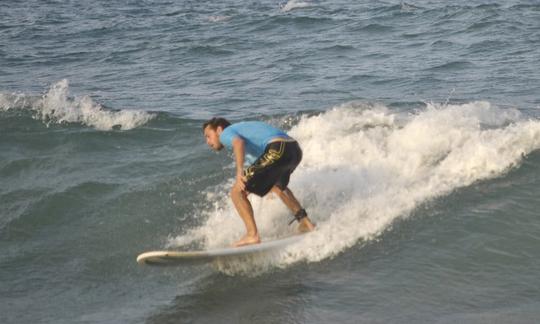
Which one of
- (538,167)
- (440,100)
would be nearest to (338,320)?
(538,167)

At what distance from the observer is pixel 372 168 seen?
998 cm

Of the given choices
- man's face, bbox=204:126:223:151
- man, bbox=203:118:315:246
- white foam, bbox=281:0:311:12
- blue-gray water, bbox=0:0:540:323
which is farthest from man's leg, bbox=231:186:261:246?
white foam, bbox=281:0:311:12

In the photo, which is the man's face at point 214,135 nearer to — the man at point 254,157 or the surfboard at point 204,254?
the man at point 254,157

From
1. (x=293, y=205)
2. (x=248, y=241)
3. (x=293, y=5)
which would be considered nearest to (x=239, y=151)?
(x=248, y=241)

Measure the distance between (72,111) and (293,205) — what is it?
6.88m

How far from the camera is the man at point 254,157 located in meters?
7.46

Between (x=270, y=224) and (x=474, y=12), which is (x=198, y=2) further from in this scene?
(x=270, y=224)

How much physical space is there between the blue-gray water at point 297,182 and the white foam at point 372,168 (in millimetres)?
28

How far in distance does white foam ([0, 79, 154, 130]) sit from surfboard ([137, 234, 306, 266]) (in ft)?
19.8

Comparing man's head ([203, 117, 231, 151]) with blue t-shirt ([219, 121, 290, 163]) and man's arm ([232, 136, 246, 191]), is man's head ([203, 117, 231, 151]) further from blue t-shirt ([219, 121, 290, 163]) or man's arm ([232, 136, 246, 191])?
man's arm ([232, 136, 246, 191])

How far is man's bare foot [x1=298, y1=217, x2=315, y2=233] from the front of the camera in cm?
802

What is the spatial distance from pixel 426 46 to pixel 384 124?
7.84m

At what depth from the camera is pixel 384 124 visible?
11758 mm

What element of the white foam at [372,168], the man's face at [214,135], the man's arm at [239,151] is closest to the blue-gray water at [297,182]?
the white foam at [372,168]
